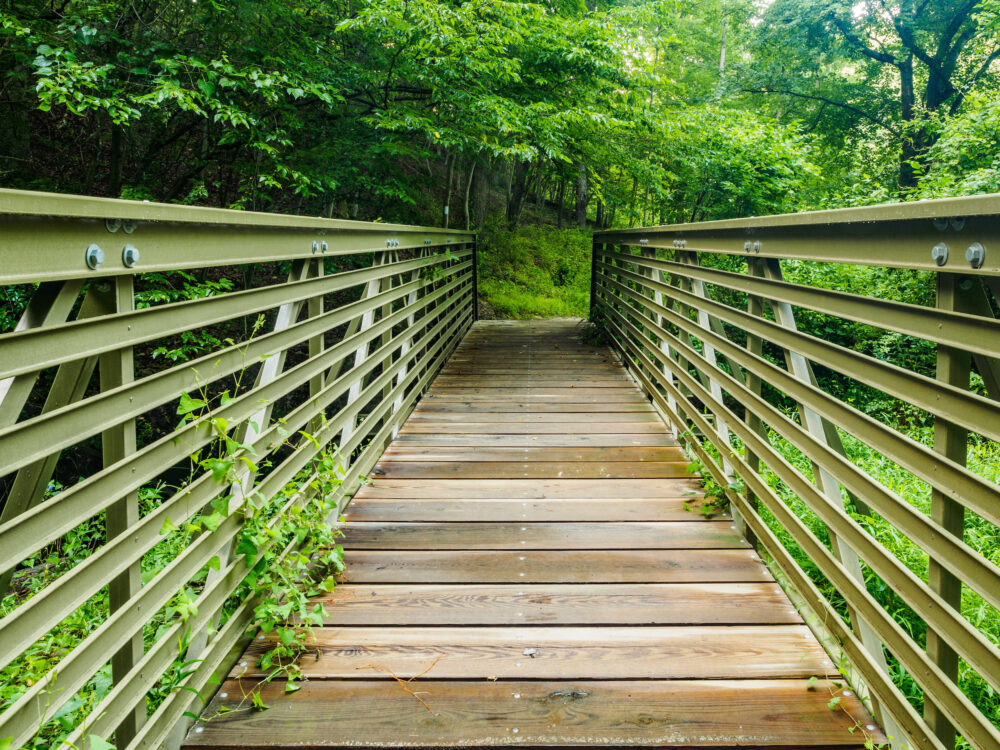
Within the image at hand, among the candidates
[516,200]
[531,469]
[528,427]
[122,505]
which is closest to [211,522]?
[122,505]

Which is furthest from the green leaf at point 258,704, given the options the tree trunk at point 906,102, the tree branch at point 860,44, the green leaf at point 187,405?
the tree trunk at point 906,102

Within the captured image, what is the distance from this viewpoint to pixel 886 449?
155cm

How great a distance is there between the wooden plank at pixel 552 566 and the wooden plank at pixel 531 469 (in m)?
0.85

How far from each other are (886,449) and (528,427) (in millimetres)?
2829

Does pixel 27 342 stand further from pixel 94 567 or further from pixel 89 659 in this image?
pixel 89 659

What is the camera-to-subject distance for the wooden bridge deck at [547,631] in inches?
64.4

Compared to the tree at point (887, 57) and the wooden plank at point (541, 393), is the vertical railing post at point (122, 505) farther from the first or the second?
the tree at point (887, 57)

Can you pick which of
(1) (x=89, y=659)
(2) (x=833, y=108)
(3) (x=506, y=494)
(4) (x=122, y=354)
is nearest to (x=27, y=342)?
(4) (x=122, y=354)

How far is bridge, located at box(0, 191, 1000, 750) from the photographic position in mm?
1197

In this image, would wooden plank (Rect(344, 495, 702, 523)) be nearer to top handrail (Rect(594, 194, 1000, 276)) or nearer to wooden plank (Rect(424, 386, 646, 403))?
top handrail (Rect(594, 194, 1000, 276))

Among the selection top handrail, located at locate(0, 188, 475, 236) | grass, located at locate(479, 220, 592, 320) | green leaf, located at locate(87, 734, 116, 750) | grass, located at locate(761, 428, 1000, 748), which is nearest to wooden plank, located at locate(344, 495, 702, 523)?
grass, located at locate(761, 428, 1000, 748)

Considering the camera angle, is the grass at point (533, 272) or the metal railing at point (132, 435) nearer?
the metal railing at point (132, 435)

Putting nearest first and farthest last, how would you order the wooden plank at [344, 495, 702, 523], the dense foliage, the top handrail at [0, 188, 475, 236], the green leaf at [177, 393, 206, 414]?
the top handrail at [0, 188, 475, 236], the green leaf at [177, 393, 206, 414], the wooden plank at [344, 495, 702, 523], the dense foliage

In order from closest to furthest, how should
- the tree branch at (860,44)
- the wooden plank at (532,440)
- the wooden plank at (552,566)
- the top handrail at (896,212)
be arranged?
the top handrail at (896,212), the wooden plank at (552,566), the wooden plank at (532,440), the tree branch at (860,44)
